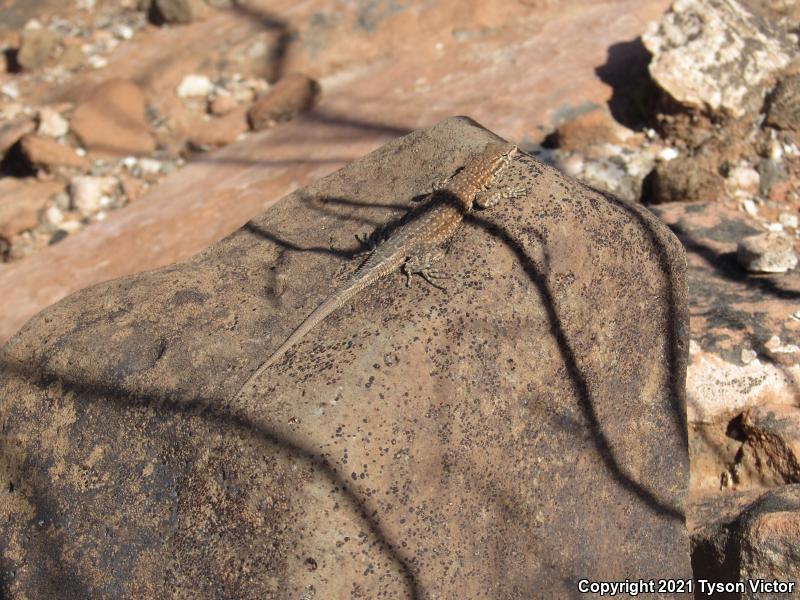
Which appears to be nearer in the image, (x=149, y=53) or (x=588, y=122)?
(x=588, y=122)

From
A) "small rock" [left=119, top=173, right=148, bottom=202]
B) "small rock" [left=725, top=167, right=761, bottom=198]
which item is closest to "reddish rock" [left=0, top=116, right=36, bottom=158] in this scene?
"small rock" [left=119, top=173, right=148, bottom=202]

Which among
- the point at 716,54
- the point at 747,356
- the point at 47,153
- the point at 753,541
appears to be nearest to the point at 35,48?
the point at 47,153

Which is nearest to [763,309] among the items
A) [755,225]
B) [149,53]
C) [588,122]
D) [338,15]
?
[755,225]

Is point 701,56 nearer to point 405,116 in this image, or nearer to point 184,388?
point 405,116

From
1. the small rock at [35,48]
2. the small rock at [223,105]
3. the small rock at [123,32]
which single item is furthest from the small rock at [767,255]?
the small rock at [35,48]

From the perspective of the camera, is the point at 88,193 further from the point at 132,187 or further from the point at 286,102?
the point at 286,102

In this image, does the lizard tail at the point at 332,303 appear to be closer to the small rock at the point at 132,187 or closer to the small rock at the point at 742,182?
the small rock at the point at 742,182
